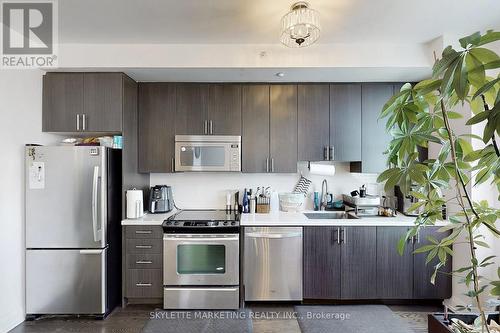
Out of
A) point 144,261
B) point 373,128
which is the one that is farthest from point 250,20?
point 144,261

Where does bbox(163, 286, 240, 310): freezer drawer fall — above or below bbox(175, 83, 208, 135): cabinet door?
below

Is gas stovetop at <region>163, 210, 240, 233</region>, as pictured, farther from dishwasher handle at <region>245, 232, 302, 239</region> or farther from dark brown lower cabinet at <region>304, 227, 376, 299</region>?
dark brown lower cabinet at <region>304, 227, 376, 299</region>

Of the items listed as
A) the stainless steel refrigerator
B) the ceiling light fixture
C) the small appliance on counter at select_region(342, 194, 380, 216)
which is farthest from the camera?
the small appliance on counter at select_region(342, 194, 380, 216)

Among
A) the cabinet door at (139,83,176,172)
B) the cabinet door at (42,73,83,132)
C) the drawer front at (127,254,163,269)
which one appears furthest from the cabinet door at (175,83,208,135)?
the drawer front at (127,254,163,269)

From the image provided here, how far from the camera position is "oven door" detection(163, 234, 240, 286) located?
2680 mm

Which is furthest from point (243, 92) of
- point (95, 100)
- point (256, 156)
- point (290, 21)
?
point (95, 100)

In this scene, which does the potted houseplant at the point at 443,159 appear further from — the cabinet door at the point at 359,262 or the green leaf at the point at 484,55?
the cabinet door at the point at 359,262

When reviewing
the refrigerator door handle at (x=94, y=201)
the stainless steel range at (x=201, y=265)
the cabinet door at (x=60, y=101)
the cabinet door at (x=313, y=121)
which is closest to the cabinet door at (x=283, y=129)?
the cabinet door at (x=313, y=121)

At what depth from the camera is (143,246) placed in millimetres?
2738

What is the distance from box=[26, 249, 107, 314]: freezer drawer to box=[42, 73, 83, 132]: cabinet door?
1.22 metres

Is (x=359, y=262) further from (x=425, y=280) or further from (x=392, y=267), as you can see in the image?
(x=425, y=280)

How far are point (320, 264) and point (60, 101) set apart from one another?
10.1 feet

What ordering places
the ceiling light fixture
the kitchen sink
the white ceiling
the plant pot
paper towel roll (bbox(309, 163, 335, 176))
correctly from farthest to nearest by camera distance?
paper towel roll (bbox(309, 163, 335, 176)) → the kitchen sink → the white ceiling → the ceiling light fixture → the plant pot

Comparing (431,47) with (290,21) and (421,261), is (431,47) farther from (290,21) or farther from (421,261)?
(421,261)
